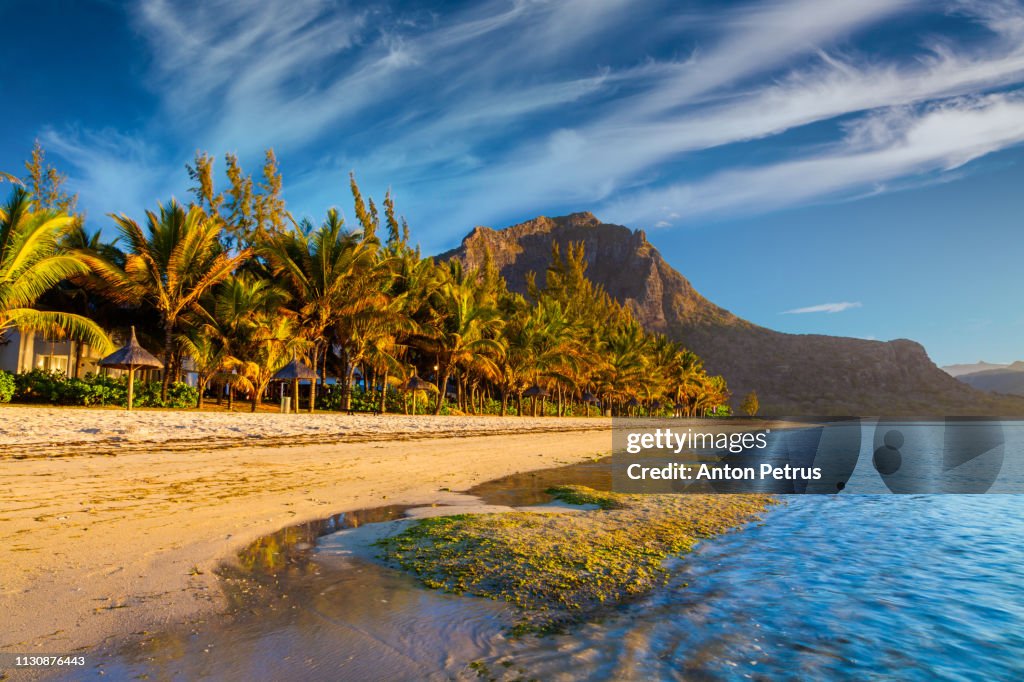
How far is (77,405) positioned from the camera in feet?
58.7

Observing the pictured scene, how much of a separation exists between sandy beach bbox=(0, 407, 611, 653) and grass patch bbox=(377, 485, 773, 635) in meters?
1.66

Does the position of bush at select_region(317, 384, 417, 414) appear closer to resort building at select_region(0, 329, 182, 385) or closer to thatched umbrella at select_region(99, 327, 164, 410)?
resort building at select_region(0, 329, 182, 385)

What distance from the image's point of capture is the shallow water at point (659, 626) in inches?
126

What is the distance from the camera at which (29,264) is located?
17391 millimetres

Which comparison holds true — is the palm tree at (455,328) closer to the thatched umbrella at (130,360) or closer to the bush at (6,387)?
the thatched umbrella at (130,360)

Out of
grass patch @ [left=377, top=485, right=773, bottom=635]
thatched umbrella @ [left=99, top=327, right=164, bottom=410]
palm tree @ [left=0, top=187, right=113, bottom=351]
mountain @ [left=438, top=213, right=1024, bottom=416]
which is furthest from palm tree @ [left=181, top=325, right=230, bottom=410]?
mountain @ [left=438, top=213, right=1024, bottom=416]

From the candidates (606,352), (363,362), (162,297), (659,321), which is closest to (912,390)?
(659,321)

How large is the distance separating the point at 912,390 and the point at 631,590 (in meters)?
151

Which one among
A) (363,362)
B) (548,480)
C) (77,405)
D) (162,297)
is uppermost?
(162,297)

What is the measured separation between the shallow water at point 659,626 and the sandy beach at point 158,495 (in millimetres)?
452

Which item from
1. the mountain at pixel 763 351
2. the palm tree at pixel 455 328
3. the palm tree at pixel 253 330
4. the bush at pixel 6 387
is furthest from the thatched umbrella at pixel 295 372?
→ the mountain at pixel 763 351

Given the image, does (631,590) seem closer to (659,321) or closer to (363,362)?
(363,362)

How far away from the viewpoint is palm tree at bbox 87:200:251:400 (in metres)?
20.8

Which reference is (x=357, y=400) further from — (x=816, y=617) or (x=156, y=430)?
(x=816, y=617)
